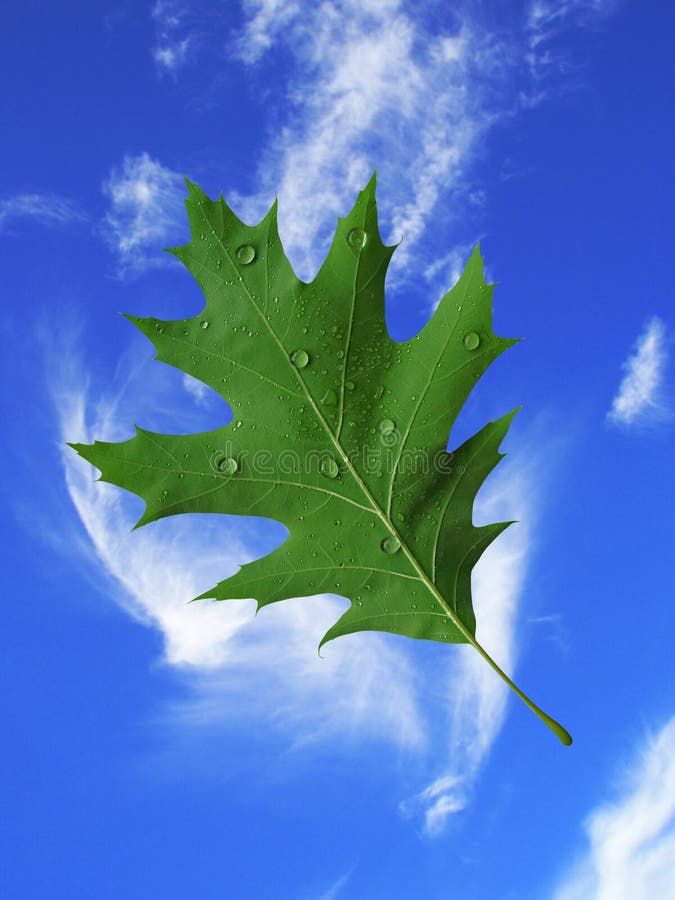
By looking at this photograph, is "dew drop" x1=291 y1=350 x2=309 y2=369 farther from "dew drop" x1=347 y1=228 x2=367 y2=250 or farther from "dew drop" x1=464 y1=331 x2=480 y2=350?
"dew drop" x1=464 y1=331 x2=480 y2=350

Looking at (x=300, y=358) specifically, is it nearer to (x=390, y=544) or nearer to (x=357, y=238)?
(x=357, y=238)

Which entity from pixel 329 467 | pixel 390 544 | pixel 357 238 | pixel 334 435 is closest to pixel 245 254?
pixel 357 238

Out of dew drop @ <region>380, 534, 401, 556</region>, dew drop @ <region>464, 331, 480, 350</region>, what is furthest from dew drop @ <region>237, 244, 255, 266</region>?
dew drop @ <region>380, 534, 401, 556</region>

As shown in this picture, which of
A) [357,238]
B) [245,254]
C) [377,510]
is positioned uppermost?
[245,254]

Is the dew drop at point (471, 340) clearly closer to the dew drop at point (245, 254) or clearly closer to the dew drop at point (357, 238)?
the dew drop at point (357, 238)

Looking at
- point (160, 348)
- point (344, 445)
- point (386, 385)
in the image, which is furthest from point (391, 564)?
point (160, 348)

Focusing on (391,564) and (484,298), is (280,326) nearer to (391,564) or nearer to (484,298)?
(484,298)
